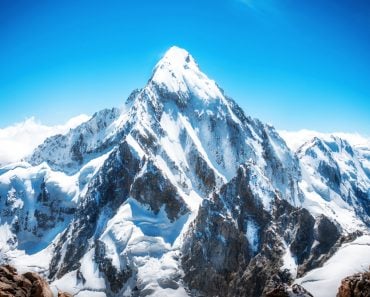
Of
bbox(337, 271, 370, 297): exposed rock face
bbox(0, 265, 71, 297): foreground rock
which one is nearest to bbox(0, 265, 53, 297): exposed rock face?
bbox(0, 265, 71, 297): foreground rock

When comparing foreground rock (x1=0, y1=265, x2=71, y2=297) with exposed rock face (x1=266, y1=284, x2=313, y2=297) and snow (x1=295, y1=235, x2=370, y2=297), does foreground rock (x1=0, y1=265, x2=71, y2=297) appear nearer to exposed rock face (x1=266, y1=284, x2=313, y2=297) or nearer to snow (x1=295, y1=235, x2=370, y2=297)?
exposed rock face (x1=266, y1=284, x2=313, y2=297)

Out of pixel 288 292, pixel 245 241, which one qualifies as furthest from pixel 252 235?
pixel 288 292

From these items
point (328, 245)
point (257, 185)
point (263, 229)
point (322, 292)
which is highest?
point (257, 185)

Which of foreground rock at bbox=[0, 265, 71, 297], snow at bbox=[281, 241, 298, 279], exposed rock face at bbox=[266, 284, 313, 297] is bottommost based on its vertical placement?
exposed rock face at bbox=[266, 284, 313, 297]

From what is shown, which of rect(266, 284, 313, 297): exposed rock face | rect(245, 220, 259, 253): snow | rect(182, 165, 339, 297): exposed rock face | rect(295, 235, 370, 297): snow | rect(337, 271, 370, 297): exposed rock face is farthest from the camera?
rect(245, 220, 259, 253): snow

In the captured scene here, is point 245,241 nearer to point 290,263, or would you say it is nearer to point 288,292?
point 290,263

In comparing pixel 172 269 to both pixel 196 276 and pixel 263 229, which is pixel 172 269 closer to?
pixel 196 276

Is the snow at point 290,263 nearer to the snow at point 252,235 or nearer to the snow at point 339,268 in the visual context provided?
the snow at point 252,235

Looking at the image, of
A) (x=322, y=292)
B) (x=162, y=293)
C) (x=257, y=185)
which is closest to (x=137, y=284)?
(x=162, y=293)
